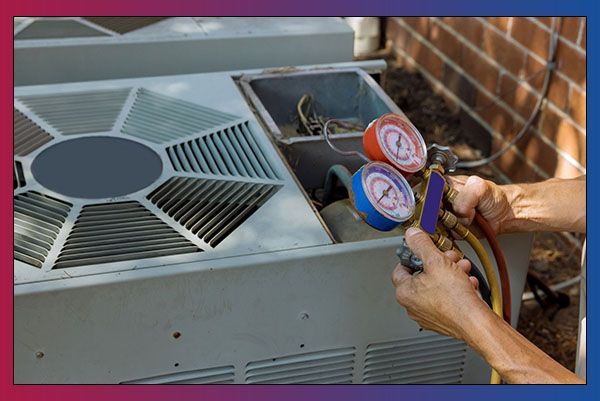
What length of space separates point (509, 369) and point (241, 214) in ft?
2.18

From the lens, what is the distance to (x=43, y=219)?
165 cm

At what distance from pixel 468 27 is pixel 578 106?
2.85ft

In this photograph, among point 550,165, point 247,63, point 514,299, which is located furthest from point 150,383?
point 550,165

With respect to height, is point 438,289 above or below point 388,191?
below

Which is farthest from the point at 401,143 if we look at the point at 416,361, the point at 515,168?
the point at 515,168

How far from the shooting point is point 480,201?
1.71 m

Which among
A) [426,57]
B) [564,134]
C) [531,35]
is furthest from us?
[426,57]

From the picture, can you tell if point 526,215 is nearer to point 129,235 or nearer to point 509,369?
point 509,369

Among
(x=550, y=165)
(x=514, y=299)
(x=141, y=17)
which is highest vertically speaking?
(x=141, y=17)

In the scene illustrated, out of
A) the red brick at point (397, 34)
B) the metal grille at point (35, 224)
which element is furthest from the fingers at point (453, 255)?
the red brick at point (397, 34)

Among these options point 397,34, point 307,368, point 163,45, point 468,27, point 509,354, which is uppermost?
point 397,34

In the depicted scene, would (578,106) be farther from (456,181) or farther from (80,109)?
(80,109)

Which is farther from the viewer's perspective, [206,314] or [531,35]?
[531,35]

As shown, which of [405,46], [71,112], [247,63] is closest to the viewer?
[71,112]
